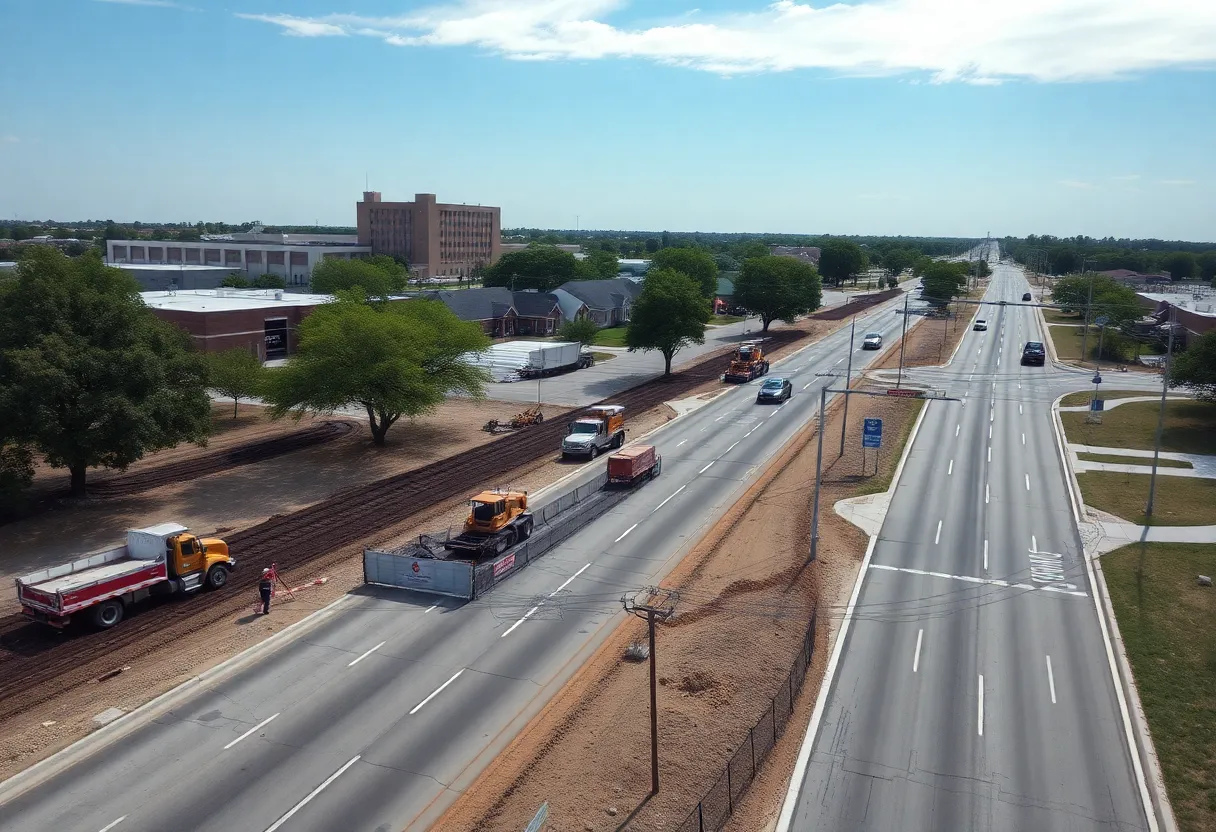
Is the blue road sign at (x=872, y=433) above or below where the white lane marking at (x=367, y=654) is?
above

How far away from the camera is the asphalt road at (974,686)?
63.7ft

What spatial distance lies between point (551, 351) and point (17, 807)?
64.4 m

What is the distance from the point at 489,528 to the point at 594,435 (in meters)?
18.0

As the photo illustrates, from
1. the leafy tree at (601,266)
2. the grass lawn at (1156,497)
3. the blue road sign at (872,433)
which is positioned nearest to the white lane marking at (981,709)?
the blue road sign at (872,433)

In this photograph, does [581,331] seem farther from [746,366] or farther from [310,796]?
[310,796]

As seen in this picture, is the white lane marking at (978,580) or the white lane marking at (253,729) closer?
the white lane marking at (253,729)

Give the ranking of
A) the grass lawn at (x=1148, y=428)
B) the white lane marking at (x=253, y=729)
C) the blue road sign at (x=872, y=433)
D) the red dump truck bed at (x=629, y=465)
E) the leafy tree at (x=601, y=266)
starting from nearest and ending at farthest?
the white lane marking at (x=253, y=729)
the blue road sign at (x=872, y=433)
the red dump truck bed at (x=629, y=465)
the grass lawn at (x=1148, y=428)
the leafy tree at (x=601, y=266)

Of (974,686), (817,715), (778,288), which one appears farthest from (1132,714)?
(778,288)

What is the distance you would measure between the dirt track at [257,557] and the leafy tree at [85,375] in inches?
274

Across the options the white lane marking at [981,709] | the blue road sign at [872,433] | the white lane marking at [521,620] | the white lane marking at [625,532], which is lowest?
the white lane marking at [521,620]

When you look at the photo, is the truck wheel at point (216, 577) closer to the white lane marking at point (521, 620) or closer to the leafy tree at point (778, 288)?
the white lane marking at point (521, 620)

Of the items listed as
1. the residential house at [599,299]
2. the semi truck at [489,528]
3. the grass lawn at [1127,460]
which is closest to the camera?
the semi truck at [489,528]

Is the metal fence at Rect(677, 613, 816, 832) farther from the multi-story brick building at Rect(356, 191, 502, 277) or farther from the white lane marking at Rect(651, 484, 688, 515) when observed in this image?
the multi-story brick building at Rect(356, 191, 502, 277)

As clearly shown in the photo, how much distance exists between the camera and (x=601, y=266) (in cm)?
16612
